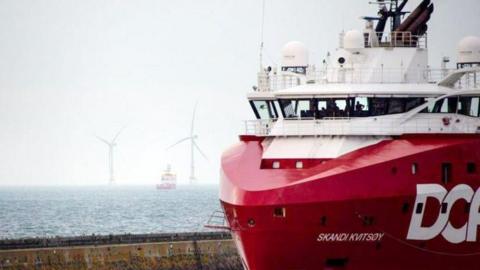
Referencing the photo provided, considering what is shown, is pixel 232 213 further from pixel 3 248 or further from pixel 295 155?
pixel 3 248

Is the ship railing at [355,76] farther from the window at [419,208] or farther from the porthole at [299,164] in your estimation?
the window at [419,208]

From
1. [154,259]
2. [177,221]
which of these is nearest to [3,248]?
[154,259]

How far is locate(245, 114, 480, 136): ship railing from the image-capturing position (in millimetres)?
42875

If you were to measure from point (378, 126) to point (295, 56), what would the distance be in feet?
18.5

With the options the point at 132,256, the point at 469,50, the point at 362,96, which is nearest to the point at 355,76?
the point at 362,96

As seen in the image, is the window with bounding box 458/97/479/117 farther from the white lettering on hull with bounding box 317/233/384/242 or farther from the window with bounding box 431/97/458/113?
the white lettering on hull with bounding box 317/233/384/242

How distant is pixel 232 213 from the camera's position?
43.2 metres

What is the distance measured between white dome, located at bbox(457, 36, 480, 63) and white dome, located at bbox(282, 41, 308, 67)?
17.3ft

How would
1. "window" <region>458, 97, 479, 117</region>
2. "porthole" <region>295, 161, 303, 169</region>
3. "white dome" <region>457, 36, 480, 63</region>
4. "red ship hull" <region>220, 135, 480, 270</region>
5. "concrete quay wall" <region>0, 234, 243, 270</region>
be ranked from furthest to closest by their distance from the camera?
1. "concrete quay wall" <region>0, 234, 243, 270</region>
2. "white dome" <region>457, 36, 480, 63</region>
3. "window" <region>458, 97, 479, 117</region>
4. "porthole" <region>295, 161, 303, 169</region>
5. "red ship hull" <region>220, 135, 480, 270</region>

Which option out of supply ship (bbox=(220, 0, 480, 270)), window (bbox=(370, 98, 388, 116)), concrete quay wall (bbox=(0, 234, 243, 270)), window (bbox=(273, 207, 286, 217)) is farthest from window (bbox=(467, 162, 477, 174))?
concrete quay wall (bbox=(0, 234, 243, 270))

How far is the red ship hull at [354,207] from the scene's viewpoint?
4084cm

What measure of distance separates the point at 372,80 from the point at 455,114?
2907 mm

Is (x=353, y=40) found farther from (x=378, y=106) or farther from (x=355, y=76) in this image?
(x=378, y=106)

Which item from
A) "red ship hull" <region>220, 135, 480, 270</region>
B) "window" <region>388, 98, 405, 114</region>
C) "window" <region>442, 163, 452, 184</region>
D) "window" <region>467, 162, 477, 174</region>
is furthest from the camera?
"window" <region>388, 98, 405, 114</region>
